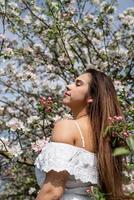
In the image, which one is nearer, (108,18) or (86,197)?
(86,197)

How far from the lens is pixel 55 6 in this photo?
536 cm

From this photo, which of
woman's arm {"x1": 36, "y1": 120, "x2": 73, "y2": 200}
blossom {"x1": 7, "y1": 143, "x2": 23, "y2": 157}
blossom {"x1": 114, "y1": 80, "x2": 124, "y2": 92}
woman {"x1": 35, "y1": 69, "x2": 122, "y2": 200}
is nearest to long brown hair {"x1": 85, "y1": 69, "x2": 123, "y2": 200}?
woman {"x1": 35, "y1": 69, "x2": 122, "y2": 200}

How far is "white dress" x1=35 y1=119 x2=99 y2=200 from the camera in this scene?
6.30 feet

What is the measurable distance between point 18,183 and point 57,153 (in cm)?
503

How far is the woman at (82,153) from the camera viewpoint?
1906 mm

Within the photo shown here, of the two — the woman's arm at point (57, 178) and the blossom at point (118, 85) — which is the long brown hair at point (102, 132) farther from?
the blossom at point (118, 85)

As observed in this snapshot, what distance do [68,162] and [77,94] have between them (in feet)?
0.95

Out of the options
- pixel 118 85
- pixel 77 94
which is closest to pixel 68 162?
pixel 77 94

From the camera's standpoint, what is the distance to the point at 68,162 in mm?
1933

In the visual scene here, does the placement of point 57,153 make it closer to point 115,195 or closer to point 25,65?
point 115,195

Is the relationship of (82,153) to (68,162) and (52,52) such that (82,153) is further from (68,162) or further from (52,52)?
(52,52)

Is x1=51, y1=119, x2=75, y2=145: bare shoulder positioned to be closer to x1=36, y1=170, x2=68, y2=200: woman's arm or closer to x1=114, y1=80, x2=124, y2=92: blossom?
x1=36, y1=170, x2=68, y2=200: woman's arm

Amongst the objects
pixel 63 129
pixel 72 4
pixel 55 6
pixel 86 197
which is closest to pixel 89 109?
pixel 63 129

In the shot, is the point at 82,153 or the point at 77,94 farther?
the point at 77,94
